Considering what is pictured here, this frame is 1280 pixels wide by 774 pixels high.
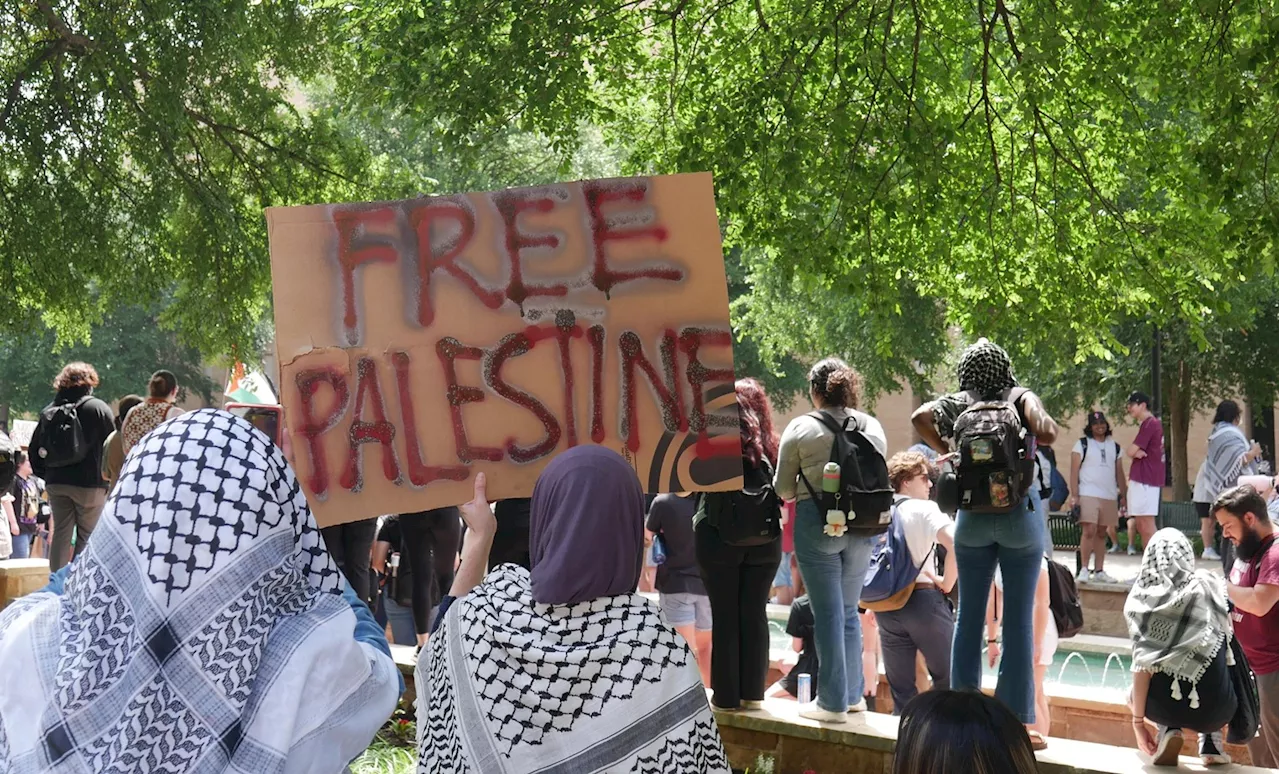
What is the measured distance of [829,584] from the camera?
6.19 m

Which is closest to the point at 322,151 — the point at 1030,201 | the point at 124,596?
the point at 1030,201

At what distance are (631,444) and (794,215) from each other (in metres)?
2.40

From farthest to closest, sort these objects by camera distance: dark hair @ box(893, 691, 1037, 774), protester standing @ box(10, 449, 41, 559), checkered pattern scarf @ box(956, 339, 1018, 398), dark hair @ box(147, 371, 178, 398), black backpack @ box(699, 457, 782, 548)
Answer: protester standing @ box(10, 449, 41, 559), dark hair @ box(147, 371, 178, 398), black backpack @ box(699, 457, 782, 548), checkered pattern scarf @ box(956, 339, 1018, 398), dark hair @ box(893, 691, 1037, 774)

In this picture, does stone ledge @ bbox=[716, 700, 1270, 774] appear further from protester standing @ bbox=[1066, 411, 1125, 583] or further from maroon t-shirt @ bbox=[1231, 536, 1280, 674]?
protester standing @ bbox=[1066, 411, 1125, 583]

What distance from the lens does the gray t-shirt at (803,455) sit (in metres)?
6.14

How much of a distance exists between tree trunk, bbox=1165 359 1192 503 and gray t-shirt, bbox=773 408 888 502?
18.1 meters

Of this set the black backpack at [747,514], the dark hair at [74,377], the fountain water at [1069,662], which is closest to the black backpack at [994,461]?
the black backpack at [747,514]

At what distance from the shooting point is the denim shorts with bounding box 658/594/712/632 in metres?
7.80

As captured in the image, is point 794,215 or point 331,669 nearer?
point 331,669

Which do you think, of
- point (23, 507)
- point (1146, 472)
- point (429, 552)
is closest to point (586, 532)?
point (429, 552)

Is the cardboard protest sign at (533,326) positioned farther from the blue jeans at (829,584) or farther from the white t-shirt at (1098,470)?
the white t-shirt at (1098,470)

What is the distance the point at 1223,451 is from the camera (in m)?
12.4

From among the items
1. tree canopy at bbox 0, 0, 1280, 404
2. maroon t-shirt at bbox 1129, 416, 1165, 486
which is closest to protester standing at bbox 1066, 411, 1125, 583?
maroon t-shirt at bbox 1129, 416, 1165, 486

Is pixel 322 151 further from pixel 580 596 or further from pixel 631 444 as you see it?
pixel 580 596
